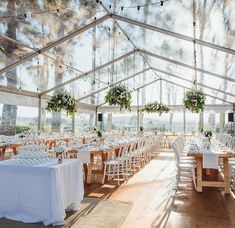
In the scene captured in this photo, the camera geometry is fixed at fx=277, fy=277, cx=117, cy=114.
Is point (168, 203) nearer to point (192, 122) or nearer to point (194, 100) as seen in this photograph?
point (194, 100)

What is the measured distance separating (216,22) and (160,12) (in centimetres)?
142

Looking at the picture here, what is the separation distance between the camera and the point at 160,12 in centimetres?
715

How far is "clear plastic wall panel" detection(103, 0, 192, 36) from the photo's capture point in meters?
6.64

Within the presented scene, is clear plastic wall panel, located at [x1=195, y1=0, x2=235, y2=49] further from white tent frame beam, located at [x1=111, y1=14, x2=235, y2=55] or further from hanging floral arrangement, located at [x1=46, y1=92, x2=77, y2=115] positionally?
hanging floral arrangement, located at [x1=46, y1=92, x2=77, y2=115]

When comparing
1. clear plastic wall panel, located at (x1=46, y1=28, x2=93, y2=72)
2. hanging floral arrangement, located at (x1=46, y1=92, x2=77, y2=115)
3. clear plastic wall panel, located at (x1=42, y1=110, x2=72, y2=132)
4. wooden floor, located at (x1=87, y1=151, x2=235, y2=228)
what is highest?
clear plastic wall panel, located at (x1=46, y1=28, x2=93, y2=72)

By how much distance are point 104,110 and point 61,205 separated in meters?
16.1

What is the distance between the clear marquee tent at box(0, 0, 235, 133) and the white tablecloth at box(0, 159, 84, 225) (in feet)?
13.8

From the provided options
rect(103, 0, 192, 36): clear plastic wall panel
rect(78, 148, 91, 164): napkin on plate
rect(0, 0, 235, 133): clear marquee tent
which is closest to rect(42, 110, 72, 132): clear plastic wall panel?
rect(0, 0, 235, 133): clear marquee tent

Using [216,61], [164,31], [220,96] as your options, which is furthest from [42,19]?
[220,96]

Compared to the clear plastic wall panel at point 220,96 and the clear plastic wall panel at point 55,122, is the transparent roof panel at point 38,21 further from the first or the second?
the clear plastic wall panel at point 220,96

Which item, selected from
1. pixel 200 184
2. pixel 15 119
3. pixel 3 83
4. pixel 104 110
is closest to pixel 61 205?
pixel 200 184

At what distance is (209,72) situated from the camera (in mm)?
11336

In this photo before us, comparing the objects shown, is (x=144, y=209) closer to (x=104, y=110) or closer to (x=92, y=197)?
(x=92, y=197)

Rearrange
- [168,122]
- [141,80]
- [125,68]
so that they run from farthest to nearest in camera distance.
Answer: [168,122]
[141,80]
[125,68]
